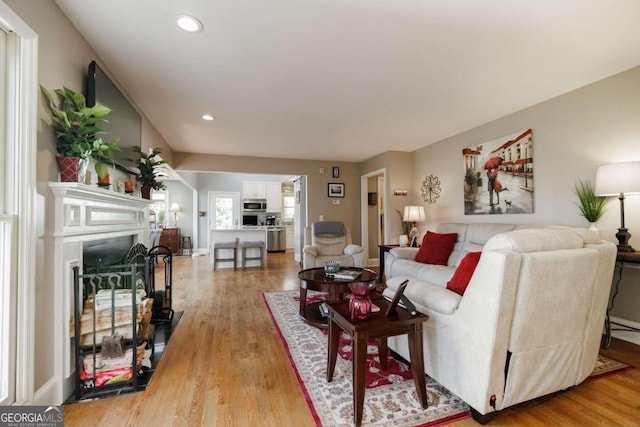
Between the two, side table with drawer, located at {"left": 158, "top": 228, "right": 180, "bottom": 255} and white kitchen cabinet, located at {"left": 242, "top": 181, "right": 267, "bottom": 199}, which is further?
white kitchen cabinet, located at {"left": 242, "top": 181, "right": 267, "bottom": 199}

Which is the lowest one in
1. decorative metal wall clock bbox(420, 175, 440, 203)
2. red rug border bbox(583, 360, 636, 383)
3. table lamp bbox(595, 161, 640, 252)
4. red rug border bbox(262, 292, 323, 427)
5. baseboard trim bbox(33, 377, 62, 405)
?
red rug border bbox(583, 360, 636, 383)

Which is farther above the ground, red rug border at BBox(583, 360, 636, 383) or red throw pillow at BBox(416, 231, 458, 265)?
red throw pillow at BBox(416, 231, 458, 265)

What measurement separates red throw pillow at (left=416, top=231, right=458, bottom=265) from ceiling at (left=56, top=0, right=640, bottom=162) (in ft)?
5.11

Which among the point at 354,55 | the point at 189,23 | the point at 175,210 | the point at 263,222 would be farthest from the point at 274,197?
the point at 189,23

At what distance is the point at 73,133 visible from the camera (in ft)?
5.18

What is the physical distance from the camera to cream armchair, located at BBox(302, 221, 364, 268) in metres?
4.16

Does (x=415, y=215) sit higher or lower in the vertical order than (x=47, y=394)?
higher

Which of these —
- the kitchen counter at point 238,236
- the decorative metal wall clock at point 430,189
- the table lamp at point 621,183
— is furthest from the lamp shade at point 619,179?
the kitchen counter at point 238,236

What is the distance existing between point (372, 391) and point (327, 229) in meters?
3.14

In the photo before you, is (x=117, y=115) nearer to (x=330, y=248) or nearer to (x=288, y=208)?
(x=330, y=248)

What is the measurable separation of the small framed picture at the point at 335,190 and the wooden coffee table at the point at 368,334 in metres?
4.35

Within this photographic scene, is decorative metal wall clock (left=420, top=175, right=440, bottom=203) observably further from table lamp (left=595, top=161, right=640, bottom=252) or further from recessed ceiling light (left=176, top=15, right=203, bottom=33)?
recessed ceiling light (left=176, top=15, right=203, bottom=33)

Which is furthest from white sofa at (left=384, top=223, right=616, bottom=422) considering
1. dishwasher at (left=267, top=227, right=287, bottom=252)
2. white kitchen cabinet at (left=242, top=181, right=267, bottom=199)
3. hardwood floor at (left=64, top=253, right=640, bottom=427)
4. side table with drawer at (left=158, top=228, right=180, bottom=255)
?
side table with drawer at (left=158, top=228, right=180, bottom=255)

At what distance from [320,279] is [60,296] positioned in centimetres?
192
